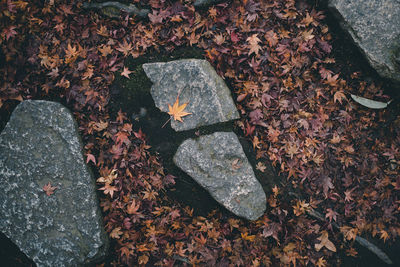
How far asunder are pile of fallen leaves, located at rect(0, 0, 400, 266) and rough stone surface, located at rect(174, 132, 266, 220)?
0.76 feet

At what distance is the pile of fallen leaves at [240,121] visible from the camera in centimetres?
314

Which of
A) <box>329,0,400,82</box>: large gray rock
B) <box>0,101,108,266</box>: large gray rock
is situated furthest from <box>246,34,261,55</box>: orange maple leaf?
<box>0,101,108,266</box>: large gray rock

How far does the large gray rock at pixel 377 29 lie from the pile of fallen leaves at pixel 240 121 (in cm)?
26

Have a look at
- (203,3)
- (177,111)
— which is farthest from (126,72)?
(203,3)

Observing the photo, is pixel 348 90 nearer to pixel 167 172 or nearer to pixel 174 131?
pixel 174 131

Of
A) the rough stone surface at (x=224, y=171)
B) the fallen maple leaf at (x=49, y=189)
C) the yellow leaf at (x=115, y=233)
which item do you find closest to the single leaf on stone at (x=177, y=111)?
the rough stone surface at (x=224, y=171)

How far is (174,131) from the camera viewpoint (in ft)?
10.2

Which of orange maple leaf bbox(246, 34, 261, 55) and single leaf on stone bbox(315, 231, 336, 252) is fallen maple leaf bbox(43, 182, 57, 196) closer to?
orange maple leaf bbox(246, 34, 261, 55)

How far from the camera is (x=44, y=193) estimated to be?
2.98 meters

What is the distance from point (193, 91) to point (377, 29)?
2298 millimetres

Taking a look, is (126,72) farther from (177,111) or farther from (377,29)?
(377,29)

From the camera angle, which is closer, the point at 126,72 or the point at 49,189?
the point at 49,189

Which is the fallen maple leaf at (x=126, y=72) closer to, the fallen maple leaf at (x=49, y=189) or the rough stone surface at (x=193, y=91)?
the rough stone surface at (x=193, y=91)

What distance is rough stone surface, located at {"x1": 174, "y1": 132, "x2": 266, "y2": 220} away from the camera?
2994mm
